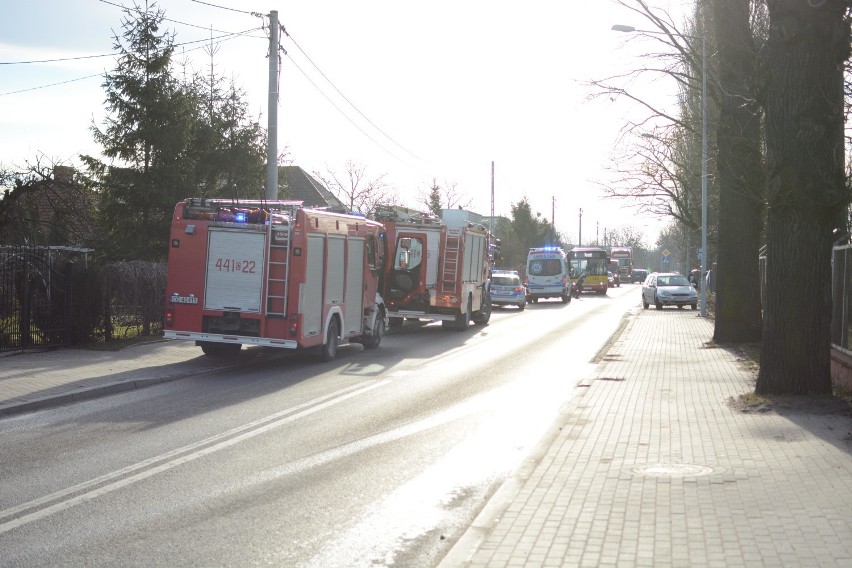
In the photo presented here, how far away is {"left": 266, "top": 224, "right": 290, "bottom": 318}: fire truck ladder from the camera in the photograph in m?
16.6

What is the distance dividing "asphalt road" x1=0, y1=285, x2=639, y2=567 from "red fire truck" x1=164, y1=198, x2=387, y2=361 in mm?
855

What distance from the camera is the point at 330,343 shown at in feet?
61.2

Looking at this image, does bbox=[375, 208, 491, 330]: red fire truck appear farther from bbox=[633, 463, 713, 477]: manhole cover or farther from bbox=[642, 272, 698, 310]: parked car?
bbox=[642, 272, 698, 310]: parked car

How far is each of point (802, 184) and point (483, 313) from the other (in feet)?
65.2

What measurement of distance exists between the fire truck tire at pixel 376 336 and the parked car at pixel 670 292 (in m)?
25.0

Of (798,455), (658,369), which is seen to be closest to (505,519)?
(798,455)

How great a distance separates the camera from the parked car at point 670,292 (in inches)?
1746

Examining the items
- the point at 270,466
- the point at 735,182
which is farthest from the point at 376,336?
the point at 270,466

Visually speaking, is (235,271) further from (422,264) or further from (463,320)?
(463,320)

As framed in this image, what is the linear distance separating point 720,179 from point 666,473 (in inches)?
579

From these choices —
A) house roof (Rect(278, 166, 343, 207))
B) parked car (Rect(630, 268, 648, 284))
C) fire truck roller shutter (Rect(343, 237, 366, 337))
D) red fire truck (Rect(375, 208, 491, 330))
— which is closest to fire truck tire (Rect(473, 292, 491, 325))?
red fire truck (Rect(375, 208, 491, 330))

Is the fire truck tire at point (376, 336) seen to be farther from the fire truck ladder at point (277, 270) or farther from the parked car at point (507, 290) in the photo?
the parked car at point (507, 290)

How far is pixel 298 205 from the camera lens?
1694 cm

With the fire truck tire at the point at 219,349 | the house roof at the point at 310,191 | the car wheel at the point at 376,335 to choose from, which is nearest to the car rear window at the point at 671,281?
the car wheel at the point at 376,335
